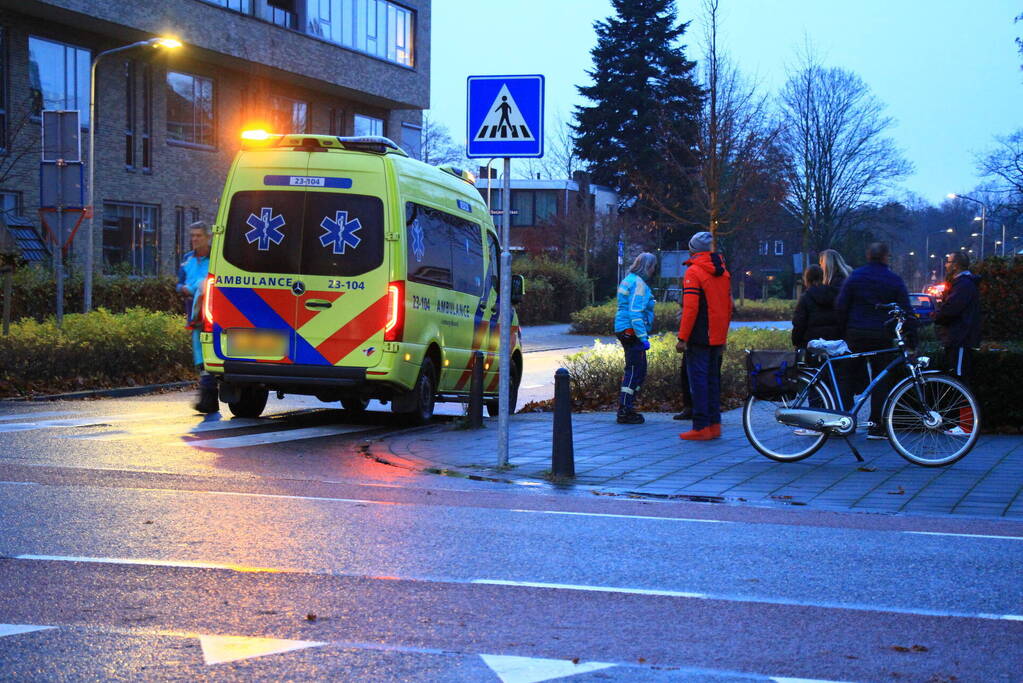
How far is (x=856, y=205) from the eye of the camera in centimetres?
6525

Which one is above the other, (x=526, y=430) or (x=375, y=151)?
(x=375, y=151)

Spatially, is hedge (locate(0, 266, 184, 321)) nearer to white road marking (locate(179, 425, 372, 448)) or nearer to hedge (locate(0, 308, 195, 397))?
hedge (locate(0, 308, 195, 397))

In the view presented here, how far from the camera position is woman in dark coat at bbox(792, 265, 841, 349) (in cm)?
1245

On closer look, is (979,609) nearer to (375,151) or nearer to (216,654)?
(216,654)

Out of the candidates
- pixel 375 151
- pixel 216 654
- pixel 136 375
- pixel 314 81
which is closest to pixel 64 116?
pixel 136 375

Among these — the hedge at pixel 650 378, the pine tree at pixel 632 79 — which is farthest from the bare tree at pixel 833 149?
the hedge at pixel 650 378

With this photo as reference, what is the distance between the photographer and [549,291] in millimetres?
50250

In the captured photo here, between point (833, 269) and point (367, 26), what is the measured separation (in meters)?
31.6

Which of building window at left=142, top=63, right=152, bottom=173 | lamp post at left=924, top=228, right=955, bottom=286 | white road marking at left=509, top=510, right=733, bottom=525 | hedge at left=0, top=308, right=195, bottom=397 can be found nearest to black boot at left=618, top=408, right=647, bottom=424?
white road marking at left=509, top=510, right=733, bottom=525

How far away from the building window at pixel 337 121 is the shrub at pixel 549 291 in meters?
8.76

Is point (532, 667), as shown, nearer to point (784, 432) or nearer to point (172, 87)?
→ point (784, 432)

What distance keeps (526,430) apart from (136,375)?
8.13 m

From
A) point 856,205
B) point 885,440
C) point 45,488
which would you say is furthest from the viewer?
point 856,205

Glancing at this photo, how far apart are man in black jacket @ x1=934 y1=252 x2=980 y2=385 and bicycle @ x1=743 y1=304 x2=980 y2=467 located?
6.45 ft
